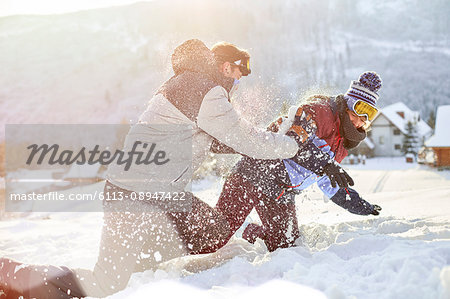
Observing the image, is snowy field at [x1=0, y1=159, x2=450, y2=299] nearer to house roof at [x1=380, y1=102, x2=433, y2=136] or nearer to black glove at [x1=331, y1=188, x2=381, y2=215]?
black glove at [x1=331, y1=188, x2=381, y2=215]

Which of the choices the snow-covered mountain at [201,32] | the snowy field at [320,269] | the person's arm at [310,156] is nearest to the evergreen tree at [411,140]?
the snow-covered mountain at [201,32]

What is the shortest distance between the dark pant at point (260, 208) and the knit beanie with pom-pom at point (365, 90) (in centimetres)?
96

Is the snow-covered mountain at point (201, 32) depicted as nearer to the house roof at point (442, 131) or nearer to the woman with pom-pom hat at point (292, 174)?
the house roof at point (442, 131)

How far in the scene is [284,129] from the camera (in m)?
2.88

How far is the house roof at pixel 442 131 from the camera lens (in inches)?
797

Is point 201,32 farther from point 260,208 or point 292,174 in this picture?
point 292,174

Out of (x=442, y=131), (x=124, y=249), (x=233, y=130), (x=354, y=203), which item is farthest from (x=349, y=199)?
(x=442, y=131)

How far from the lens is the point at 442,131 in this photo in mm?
20875

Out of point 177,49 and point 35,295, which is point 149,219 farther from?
point 177,49

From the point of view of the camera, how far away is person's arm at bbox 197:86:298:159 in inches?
92.5

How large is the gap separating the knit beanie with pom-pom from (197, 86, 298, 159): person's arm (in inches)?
34.8

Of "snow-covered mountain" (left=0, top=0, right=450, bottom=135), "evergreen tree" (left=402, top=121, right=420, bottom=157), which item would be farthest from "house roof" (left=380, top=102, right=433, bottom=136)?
"snow-covered mountain" (left=0, top=0, right=450, bottom=135)

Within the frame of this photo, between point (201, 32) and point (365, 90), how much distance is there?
74.6 meters

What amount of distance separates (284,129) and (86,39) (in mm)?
119242
